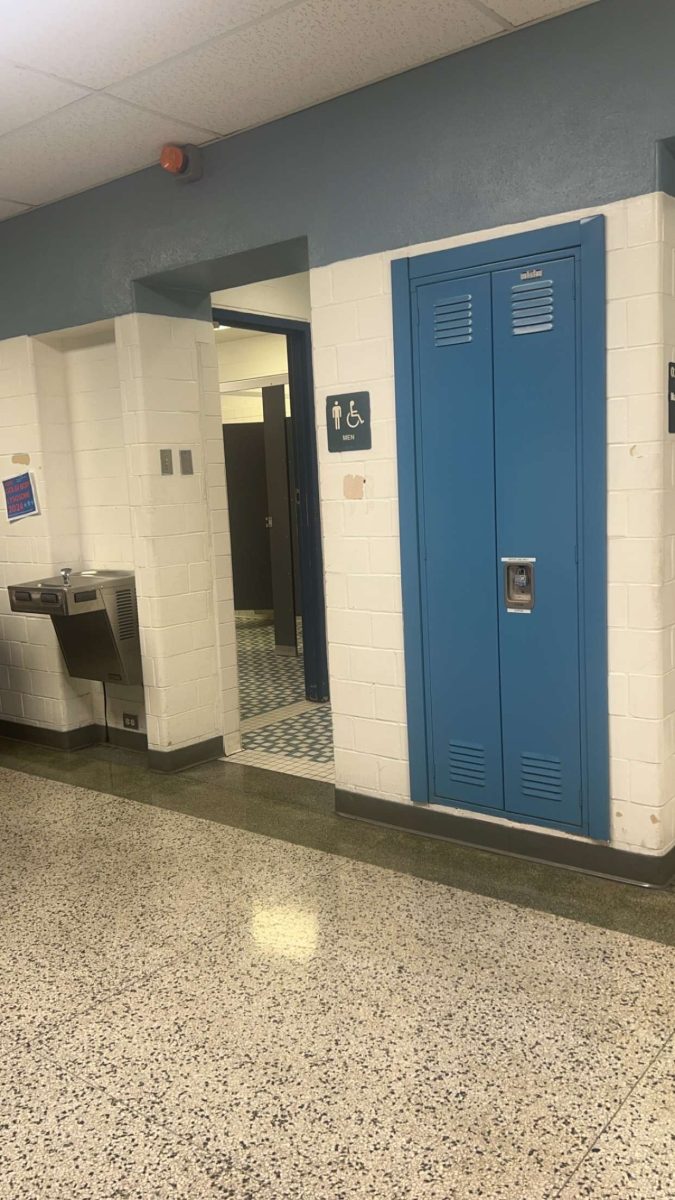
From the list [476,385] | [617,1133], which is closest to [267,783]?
[476,385]

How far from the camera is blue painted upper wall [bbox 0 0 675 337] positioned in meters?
2.84

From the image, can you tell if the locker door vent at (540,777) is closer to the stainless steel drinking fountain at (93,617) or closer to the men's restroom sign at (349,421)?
the men's restroom sign at (349,421)

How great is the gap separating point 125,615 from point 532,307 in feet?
8.49

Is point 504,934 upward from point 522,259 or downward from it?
downward

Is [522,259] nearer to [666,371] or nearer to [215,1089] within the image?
[666,371]

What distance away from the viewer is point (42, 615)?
5.07 m

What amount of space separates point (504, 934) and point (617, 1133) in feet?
2.85

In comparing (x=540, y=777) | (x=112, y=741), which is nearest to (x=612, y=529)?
(x=540, y=777)

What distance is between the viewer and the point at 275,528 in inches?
313

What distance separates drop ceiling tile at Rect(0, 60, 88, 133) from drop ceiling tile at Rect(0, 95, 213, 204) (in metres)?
0.05

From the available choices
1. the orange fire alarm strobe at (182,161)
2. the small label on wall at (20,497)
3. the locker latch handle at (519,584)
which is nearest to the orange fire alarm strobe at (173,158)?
the orange fire alarm strobe at (182,161)

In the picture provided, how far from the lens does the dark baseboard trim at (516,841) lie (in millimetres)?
3111

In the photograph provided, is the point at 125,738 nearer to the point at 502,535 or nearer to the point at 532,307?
the point at 502,535

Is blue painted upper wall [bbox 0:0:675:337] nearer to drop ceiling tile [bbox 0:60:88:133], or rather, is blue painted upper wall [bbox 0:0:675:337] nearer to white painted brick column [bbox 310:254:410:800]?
white painted brick column [bbox 310:254:410:800]
